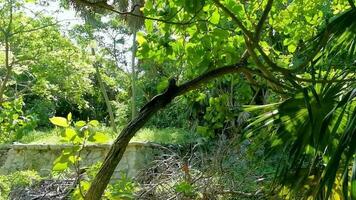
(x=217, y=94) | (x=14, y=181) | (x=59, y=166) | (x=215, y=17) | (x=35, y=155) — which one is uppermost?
(x=215, y=17)

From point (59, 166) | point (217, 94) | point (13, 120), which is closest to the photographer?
point (59, 166)

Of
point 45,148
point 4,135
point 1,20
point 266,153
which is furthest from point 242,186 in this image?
point 45,148

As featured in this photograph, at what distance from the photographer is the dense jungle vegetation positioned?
236 cm

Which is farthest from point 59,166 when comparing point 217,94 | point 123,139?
point 217,94

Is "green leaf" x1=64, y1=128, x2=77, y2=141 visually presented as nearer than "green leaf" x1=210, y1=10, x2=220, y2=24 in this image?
Yes

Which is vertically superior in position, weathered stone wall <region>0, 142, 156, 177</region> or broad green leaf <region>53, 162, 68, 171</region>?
broad green leaf <region>53, 162, 68, 171</region>

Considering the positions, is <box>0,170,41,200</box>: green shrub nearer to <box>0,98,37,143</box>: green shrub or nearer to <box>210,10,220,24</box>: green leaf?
<box>0,98,37,143</box>: green shrub

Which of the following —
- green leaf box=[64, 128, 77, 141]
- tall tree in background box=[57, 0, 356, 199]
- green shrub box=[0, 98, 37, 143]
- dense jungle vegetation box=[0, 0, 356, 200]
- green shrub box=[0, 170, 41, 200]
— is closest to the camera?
tall tree in background box=[57, 0, 356, 199]

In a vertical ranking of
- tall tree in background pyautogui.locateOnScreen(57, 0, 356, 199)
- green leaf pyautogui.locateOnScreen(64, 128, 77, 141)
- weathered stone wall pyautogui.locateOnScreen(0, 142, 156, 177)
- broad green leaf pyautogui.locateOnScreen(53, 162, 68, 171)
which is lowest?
weathered stone wall pyautogui.locateOnScreen(0, 142, 156, 177)

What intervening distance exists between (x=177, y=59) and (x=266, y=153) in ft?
3.40

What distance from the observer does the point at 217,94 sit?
433 cm

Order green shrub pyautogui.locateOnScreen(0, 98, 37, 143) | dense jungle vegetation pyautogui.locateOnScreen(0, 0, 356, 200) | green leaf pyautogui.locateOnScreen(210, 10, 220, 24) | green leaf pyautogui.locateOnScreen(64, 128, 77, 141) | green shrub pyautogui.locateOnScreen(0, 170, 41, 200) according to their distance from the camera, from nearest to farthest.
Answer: dense jungle vegetation pyautogui.locateOnScreen(0, 0, 356, 200) → green leaf pyautogui.locateOnScreen(64, 128, 77, 141) → green leaf pyautogui.locateOnScreen(210, 10, 220, 24) → green shrub pyautogui.locateOnScreen(0, 170, 41, 200) → green shrub pyautogui.locateOnScreen(0, 98, 37, 143)

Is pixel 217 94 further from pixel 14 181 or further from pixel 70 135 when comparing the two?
pixel 14 181

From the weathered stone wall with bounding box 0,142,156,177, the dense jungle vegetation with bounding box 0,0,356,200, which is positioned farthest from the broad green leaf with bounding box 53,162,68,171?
the weathered stone wall with bounding box 0,142,156,177
